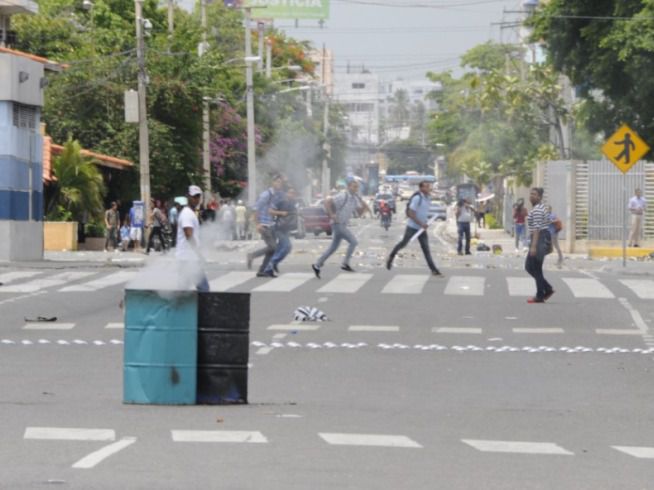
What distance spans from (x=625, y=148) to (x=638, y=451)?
25.6 metres

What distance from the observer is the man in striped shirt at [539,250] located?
24.6 m

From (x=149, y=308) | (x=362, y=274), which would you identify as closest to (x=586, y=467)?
(x=149, y=308)

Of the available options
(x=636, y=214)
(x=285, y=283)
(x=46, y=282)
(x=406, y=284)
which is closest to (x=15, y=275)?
(x=46, y=282)

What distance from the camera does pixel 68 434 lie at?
1116cm

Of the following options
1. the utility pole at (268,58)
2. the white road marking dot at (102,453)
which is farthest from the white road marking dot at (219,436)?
Answer: the utility pole at (268,58)

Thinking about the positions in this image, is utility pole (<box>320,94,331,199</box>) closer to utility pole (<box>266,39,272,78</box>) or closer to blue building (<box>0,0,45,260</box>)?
utility pole (<box>266,39,272,78</box>)

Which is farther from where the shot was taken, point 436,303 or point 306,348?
point 436,303

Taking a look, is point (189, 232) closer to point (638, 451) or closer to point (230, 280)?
point (230, 280)

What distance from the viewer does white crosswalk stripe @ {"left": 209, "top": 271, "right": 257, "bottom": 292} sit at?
26741mm

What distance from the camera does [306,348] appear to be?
1836cm

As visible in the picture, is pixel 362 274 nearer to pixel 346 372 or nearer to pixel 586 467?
pixel 346 372

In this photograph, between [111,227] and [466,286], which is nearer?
[466,286]

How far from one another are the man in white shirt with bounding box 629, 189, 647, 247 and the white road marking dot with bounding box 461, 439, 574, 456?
1473 inches

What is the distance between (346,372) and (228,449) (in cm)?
588
